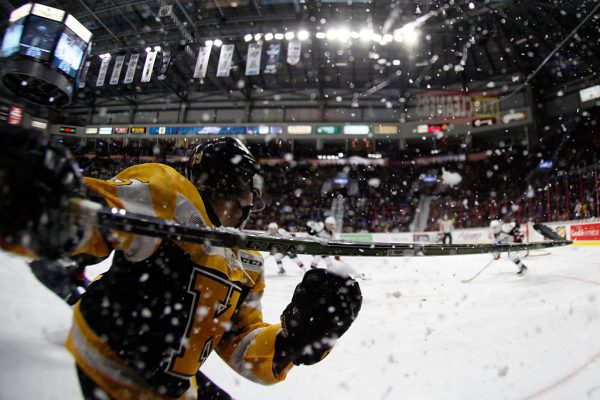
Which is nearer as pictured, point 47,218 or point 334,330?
point 47,218

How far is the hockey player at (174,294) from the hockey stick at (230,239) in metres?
0.04

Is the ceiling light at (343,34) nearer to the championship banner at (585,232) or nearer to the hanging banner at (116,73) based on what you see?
the hanging banner at (116,73)

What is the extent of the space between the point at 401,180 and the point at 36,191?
2448cm

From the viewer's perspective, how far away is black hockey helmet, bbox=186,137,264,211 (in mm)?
1479

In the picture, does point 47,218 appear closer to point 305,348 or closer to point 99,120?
point 305,348

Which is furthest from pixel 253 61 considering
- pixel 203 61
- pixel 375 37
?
pixel 375 37

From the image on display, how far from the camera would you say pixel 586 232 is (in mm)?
10102

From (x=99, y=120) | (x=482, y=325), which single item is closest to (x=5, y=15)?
(x=99, y=120)

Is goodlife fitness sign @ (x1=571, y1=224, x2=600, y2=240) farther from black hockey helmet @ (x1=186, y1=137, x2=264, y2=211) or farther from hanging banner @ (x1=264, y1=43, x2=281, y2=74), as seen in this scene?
hanging banner @ (x1=264, y1=43, x2=281, y2=74)

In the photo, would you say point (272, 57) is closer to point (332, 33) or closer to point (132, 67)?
point (332, 33)

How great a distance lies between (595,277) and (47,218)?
7.06 metres

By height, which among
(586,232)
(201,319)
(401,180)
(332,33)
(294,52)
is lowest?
(201,319)

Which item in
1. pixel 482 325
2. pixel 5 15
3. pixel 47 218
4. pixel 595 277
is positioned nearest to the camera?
pixel 47 218

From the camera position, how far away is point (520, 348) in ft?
8.51
